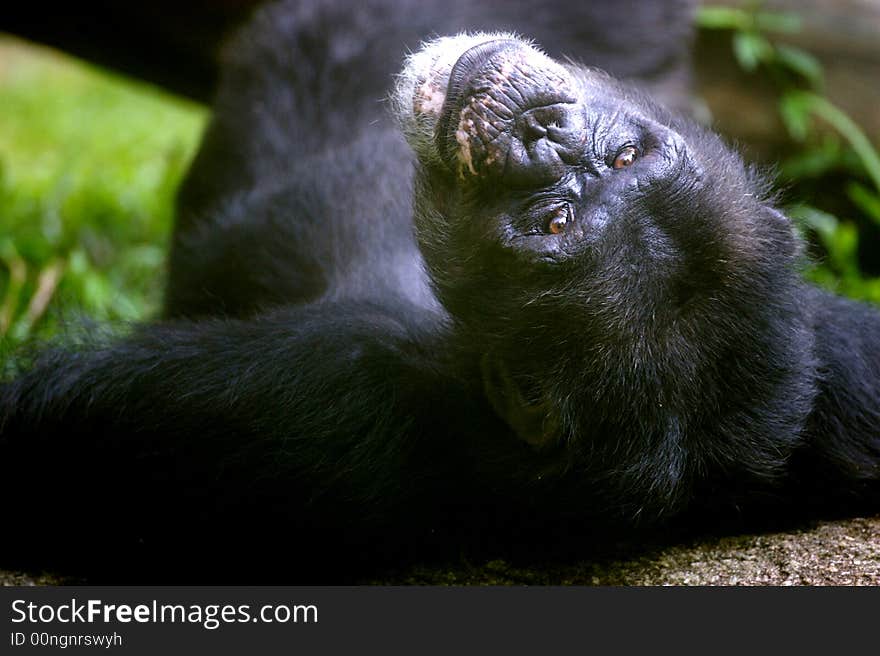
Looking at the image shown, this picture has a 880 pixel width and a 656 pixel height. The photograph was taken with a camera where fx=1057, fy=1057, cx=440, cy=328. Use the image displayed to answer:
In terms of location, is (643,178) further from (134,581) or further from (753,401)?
(134,581)

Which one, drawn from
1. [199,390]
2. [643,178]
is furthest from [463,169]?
[199,390]

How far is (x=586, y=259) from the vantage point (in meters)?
2.54

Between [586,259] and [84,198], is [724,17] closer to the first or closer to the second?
[586,259]

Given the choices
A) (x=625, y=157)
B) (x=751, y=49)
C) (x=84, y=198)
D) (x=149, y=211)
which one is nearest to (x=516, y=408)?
(x=625, y=157)

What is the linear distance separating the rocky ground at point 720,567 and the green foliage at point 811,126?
94.3 inches

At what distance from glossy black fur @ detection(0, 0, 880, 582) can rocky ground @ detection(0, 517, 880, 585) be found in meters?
0.09

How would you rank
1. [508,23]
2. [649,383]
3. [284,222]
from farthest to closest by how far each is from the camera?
[508,23] → [284,222] → [649,383]

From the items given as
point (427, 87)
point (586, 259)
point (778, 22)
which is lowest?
point (586, 259)

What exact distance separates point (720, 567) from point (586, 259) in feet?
2.94

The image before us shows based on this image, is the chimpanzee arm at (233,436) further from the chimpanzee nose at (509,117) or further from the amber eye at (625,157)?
the amber eye at (625,157)

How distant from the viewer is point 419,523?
2.82m

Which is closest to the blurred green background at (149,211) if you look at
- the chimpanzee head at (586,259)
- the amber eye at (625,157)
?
the chimpanzee head at (586,259)

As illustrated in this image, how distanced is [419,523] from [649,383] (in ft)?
2.40

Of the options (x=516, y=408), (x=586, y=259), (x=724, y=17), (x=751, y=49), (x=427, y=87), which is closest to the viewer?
(x=586, y=259)
